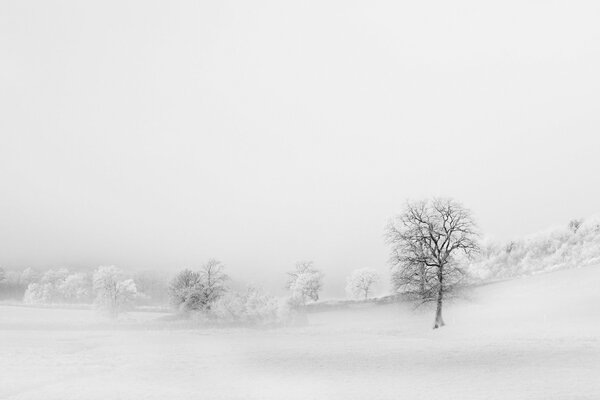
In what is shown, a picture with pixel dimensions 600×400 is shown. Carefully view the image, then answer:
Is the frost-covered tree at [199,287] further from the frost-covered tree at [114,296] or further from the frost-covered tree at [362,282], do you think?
the frost-covered tree at [362,282]

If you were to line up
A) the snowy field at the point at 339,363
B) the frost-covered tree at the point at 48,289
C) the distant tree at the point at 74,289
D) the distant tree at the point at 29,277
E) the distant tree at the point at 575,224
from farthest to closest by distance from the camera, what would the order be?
the distant tree at the point at 29,277 < the distant tree at the point at 74,289 < the frost-covered tree at the point at 48,289 < the distant tree at the point at 575,224 < the snowy field at the point at 339,363

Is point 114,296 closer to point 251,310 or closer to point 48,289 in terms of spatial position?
point 251,310

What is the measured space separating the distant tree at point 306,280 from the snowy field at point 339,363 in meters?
45.4

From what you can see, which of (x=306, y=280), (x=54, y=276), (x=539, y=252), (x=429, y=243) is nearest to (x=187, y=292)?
(x=306, y=280)

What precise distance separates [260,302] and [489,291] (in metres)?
34.5

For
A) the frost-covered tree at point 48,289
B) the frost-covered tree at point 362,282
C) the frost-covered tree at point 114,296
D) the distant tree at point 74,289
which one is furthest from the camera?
the frost-covered tree at point 362,282

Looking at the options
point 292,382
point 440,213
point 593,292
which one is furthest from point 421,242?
point 292,382

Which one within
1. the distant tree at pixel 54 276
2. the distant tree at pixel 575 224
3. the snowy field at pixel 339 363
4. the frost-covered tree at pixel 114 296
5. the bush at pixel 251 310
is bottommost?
the snowy field at pixel 339 363

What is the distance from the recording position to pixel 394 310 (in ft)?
254

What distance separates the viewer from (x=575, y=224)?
→ 101250 mm

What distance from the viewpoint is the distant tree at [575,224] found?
99756 millimetres

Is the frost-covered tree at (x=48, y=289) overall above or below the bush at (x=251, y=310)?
above

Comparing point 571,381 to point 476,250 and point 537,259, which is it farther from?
point 537,259

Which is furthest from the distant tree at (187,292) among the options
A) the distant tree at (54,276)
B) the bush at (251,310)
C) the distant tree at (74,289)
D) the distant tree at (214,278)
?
the distant tree at (54,276)
